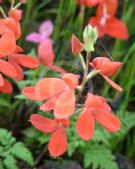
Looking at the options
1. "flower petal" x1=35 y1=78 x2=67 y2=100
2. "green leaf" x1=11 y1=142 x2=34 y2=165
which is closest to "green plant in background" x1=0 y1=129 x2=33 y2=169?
"green leaf" x1=11 y1=142 x2=34 y2=165

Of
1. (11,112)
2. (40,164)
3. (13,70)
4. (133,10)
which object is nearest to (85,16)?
(133,10)

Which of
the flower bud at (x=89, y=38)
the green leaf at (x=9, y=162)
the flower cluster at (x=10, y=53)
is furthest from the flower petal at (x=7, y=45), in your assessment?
the green leaf at (x=9, y=162)

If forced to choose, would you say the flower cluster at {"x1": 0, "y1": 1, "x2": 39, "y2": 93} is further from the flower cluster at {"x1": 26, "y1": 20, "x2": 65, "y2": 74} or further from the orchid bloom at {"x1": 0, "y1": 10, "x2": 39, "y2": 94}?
the flower cluster at {"x1": 26, "y1": 20, "x2": 65, "y2": 74}

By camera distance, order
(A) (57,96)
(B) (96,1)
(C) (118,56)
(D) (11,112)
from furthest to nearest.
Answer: (C) (118,56)
(B) (96,1)
(D) (11,112)
(A) (57,96)

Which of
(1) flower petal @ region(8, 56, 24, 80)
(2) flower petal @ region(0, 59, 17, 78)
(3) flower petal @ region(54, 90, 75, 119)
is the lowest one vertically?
(1) flower petal @ region(8, 56, 24, 80)

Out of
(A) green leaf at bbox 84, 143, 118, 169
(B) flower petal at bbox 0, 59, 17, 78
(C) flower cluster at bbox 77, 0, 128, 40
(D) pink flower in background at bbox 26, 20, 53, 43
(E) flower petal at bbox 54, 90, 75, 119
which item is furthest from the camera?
(C) flower cluster at bbox 77, 0, 128, 40

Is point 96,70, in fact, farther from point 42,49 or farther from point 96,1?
point 96,1

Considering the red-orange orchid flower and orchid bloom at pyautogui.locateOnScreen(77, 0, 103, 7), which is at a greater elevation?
the red-orange orchid flower

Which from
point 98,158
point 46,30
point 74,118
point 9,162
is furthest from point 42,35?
point 9,162
